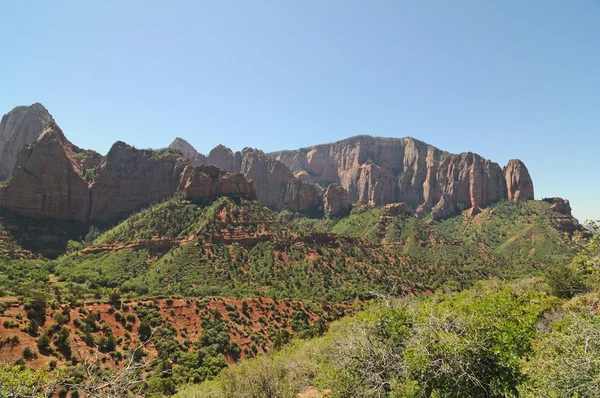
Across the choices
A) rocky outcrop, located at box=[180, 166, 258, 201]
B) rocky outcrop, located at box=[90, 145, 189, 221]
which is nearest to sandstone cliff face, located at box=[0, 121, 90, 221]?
rocky outcrop, located at box=[90, 145, 189, 221]

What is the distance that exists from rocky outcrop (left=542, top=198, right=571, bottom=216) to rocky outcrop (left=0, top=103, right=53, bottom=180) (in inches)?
9646

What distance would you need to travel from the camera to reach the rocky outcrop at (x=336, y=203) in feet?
518

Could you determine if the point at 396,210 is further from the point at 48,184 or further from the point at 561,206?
the point at 48,184

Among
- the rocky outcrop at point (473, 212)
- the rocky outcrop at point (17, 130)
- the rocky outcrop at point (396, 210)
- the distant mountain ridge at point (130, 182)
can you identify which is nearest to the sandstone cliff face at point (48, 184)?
the distant mountain ridge at point (130, 182)

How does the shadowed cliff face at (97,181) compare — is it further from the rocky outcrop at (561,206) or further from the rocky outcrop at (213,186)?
the rocky outcrop at (561,206)

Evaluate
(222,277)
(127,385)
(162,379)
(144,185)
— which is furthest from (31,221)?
(127,385)

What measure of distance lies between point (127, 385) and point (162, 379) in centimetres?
2702

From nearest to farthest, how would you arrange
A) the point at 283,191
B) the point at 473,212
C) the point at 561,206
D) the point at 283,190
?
the point at 561,206 < the point at 473,212 < the point at 283,191 < the point at 283,190

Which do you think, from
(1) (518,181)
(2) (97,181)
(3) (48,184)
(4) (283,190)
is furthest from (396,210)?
(3) (48,184)

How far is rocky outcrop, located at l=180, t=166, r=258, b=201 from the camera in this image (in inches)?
4043

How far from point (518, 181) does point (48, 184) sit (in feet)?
689

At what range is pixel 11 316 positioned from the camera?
36969 millimetres

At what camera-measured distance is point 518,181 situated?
6506 inches

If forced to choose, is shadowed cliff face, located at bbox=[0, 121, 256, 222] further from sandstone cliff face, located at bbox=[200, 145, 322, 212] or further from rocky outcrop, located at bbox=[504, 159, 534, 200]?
rocky outcrop, located at bbox=[504, 159, 534, 200]
